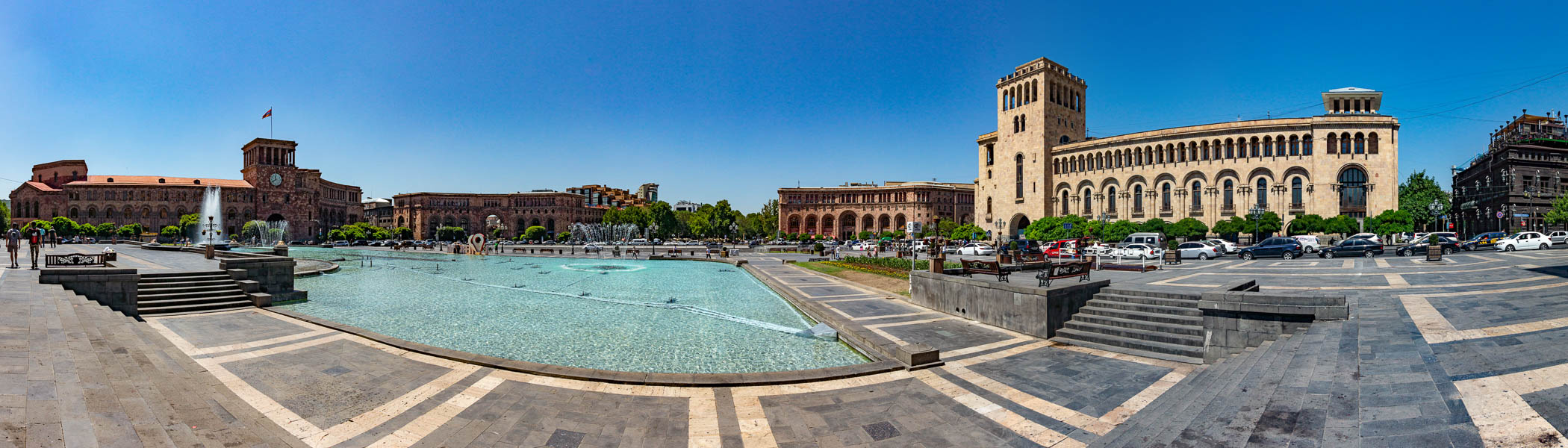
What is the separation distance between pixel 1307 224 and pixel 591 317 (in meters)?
55.7

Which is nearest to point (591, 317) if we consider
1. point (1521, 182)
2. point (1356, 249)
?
point (1356, 249)

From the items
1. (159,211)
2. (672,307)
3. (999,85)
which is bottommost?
(672,307)

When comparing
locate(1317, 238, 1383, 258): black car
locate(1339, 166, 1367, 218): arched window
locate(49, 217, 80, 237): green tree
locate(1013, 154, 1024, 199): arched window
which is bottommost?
locate(1317, 238, 1383, 258): black car

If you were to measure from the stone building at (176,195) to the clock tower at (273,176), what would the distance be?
0.27 feet

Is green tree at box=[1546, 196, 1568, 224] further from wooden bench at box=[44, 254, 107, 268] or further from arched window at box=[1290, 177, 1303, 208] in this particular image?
wooden bench at box=[44, 254, 107, 268]

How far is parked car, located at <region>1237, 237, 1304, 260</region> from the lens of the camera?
24.8 metres

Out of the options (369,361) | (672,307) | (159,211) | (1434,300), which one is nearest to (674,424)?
(369,361)

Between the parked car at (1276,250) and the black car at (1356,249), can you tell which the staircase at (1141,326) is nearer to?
the parked car at (1276,250)

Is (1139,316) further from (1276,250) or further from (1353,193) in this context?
(1353,193)

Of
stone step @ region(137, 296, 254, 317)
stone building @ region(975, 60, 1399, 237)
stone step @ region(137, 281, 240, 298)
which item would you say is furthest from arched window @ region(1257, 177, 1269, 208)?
stone step @ region(137, 281, 240, 298)

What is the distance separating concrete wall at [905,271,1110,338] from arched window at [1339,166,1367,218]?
5236 centimetres

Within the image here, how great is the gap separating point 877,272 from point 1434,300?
14253mm

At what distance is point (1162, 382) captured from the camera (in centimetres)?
770

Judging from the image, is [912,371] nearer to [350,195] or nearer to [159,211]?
[159,211]
